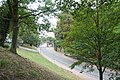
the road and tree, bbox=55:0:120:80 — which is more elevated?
tree, bbox=55:0:120:80

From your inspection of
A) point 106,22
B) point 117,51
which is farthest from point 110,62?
point 106,22

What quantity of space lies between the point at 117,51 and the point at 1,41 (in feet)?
33.1

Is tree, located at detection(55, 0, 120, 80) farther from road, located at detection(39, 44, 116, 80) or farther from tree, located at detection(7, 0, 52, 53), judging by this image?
road, located at detection(39, 44, 116, 80)

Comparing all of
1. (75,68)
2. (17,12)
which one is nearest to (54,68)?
(75,68)

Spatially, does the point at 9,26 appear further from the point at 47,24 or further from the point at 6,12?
the point at 47,24

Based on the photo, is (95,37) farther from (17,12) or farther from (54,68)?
(54,68)

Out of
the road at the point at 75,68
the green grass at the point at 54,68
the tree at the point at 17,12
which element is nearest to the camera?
the tree at the point at 17,12

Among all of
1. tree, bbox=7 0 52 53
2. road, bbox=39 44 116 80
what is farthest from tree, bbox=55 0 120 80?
road, bbox=39 44 116 80

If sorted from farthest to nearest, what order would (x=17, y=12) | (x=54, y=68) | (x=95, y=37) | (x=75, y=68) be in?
(x=75, y=68) → (x=54, y=68) → (x=17, y=12) → (x=95, y=37)

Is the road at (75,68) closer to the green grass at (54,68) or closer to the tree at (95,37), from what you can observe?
the green grass at (54,68)

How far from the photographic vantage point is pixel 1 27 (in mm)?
16281

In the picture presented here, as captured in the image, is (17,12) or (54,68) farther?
(54,68)

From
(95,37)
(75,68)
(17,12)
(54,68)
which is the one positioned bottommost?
(75,68)

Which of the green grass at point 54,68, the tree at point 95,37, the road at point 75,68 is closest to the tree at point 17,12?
the tree at point 95,37
